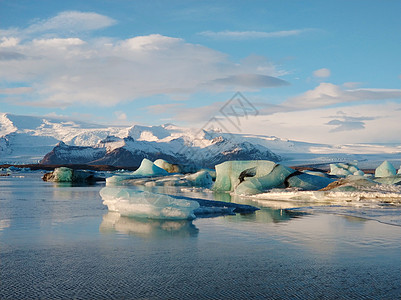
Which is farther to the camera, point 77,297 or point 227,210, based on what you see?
point 227,210

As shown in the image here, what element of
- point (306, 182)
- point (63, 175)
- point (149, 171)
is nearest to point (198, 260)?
point (306, 182)

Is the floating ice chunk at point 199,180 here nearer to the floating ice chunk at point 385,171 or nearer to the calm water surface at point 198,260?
the floating ice chunk at point 385,171

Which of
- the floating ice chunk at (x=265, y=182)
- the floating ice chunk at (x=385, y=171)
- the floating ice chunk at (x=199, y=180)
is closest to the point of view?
the floating ice chunk at (x=265, y=182)

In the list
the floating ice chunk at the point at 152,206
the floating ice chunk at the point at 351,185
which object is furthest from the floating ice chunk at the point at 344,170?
the floating ice chunk at the point at 152,206

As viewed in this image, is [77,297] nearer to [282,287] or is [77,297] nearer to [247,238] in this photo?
[282,287]

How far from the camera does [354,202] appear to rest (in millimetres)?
15625

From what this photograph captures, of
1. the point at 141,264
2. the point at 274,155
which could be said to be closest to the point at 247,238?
the point at 141,264

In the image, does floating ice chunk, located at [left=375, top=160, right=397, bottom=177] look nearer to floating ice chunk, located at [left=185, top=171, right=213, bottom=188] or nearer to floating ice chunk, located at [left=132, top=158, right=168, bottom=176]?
floating ice chunk, located at [left=185, top=171, right=213, bottom=188]

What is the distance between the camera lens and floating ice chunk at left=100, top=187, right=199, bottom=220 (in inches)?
403

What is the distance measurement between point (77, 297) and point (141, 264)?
1.46 m

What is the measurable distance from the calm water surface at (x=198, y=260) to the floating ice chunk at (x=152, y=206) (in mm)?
478

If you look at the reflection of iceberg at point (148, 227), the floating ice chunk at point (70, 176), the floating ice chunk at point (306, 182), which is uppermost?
the floating ice chunk at point (306, 182)

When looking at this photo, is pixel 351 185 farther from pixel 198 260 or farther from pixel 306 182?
pixel 198 260

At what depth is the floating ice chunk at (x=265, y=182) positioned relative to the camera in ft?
67.3
